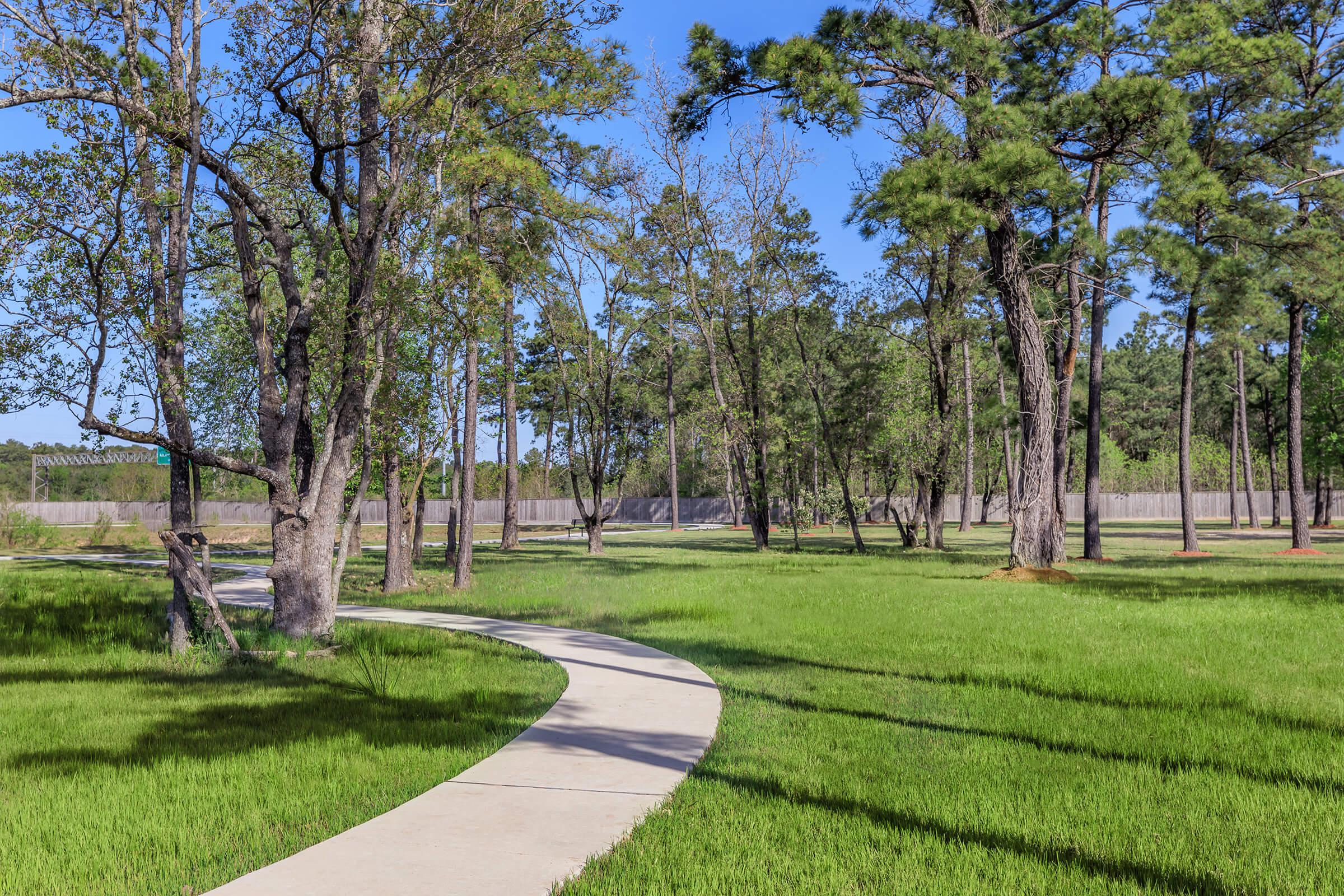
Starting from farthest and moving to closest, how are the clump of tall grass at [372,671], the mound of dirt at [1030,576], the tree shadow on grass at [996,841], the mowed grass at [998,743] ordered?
the mound of dirt at [1030,576] → the clump of tall grass at [372,671] → the mowed grass at [998,743] → the tree shadow on grass at [996,841]

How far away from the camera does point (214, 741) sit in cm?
583

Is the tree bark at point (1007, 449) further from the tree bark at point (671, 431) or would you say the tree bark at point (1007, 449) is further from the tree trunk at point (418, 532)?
the tree bark at point (671, 431)

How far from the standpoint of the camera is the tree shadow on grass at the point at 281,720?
5590mm

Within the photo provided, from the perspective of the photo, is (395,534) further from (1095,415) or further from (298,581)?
(1095,415)

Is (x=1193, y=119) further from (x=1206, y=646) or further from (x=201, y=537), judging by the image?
(x=201, y=537)

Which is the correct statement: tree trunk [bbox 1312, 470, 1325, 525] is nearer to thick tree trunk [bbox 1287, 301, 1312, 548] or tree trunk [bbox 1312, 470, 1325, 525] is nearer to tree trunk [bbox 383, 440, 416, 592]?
thick tree trunk [bbox 1287, 301, 1312, 548]

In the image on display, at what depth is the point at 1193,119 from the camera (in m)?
21.6

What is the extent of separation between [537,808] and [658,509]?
63.2 metres

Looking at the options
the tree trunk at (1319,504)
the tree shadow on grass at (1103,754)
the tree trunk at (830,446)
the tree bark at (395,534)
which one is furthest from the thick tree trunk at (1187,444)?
the tree trunk at (1319,504)

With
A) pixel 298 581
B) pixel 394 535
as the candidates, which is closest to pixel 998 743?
pixel 298 581

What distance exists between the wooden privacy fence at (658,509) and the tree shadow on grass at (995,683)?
162ft

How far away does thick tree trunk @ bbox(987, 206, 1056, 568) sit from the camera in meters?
17.1

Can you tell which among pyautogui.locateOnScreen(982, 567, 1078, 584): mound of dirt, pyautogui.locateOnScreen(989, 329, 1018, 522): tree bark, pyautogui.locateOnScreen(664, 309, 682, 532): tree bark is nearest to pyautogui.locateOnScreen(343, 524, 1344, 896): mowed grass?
pyautogui.locateOnScreen(982, 567, 1078, 584): mound of dirt

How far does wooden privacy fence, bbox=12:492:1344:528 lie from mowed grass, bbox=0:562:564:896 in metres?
49.3
